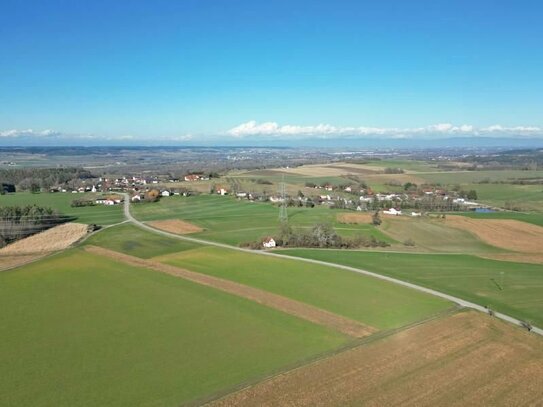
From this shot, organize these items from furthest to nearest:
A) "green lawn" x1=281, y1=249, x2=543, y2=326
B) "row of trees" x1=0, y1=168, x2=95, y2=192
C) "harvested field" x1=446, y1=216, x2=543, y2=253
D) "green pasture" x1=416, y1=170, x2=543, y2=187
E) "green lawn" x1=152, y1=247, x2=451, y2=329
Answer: "green pasture" x1=416, y1=170, x2=543, y2=187 → "row of trees" x1=0, y1=168, x2=95, y2=192 → "harvested field" x1=446, y1=216, x2=543, y2=253 → "green lawn" x1=281, y1=249, x2=543, y2=326 → "green lawn" x1=152, y1=247, x2=451, y2=329

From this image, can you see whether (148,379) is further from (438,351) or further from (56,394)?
(438,351)

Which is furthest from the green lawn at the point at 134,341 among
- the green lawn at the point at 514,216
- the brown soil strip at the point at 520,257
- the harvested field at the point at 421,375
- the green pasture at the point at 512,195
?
the green pasture at the point at 512,195

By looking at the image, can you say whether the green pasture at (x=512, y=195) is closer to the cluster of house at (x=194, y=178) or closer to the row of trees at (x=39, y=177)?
the cluster of house at (x=194, y=178)

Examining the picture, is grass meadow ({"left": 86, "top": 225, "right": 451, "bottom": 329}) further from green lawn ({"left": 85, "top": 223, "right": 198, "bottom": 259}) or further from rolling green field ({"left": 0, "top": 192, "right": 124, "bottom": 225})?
rolling green field ({"left": 0, "top": 192, "right": 124, "bottom": 225})

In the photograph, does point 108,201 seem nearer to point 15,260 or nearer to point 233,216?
point 233,216

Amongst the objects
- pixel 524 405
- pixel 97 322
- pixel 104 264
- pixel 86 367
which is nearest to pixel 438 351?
pixel 524 405

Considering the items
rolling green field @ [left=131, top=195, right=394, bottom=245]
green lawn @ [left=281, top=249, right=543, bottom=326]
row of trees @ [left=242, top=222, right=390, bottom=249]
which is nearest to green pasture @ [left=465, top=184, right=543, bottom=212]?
rolling green field @ [left=131, top=195, right=394, bottom=245]
